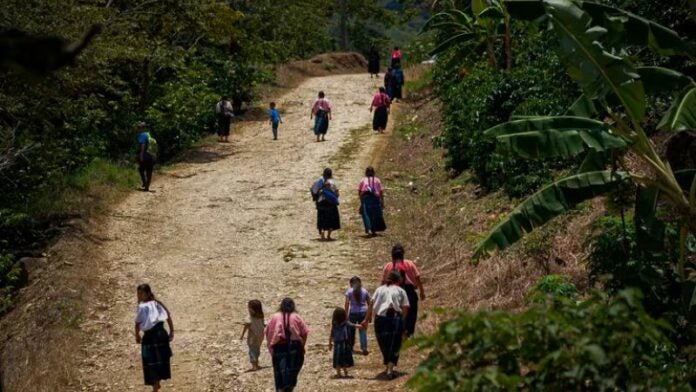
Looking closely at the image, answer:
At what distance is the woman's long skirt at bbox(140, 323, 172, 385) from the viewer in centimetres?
1348

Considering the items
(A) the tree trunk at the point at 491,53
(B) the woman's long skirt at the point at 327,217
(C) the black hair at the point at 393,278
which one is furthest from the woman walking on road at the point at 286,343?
(A) the tree trunk at the point at 491,53

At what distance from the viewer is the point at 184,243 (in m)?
21.2

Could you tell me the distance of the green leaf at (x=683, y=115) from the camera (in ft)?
34.1

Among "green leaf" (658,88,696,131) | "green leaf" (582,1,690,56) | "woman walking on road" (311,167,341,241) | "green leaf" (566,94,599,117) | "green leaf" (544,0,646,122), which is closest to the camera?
"green leaf" (658,88,696,131)

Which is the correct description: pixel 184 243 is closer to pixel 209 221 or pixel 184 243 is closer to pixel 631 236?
pixel 209 221

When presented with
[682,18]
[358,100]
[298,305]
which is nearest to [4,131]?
[298,305]

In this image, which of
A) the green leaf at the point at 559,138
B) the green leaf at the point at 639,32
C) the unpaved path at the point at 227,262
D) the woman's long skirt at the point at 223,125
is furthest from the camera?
the woman's long skirt at the point at 223,125

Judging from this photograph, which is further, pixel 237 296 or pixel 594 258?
pixel 237 296

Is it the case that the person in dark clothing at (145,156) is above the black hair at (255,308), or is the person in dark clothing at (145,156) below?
above

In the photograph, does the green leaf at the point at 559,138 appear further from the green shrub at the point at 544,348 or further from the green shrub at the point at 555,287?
the green shrub at the point at 544,348

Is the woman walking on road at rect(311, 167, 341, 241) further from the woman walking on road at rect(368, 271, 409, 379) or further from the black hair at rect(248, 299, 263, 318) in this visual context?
the woman walking on road at rect(368, 271, 409, 379)

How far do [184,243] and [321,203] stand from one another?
9.53 feet

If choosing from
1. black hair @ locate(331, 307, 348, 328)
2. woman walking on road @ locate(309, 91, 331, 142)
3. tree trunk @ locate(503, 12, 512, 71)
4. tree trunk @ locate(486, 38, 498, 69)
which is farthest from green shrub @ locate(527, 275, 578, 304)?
woman walking on road @ locate(309, 91, 331, 142)

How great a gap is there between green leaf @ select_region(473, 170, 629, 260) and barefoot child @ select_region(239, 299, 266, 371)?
3.80m
